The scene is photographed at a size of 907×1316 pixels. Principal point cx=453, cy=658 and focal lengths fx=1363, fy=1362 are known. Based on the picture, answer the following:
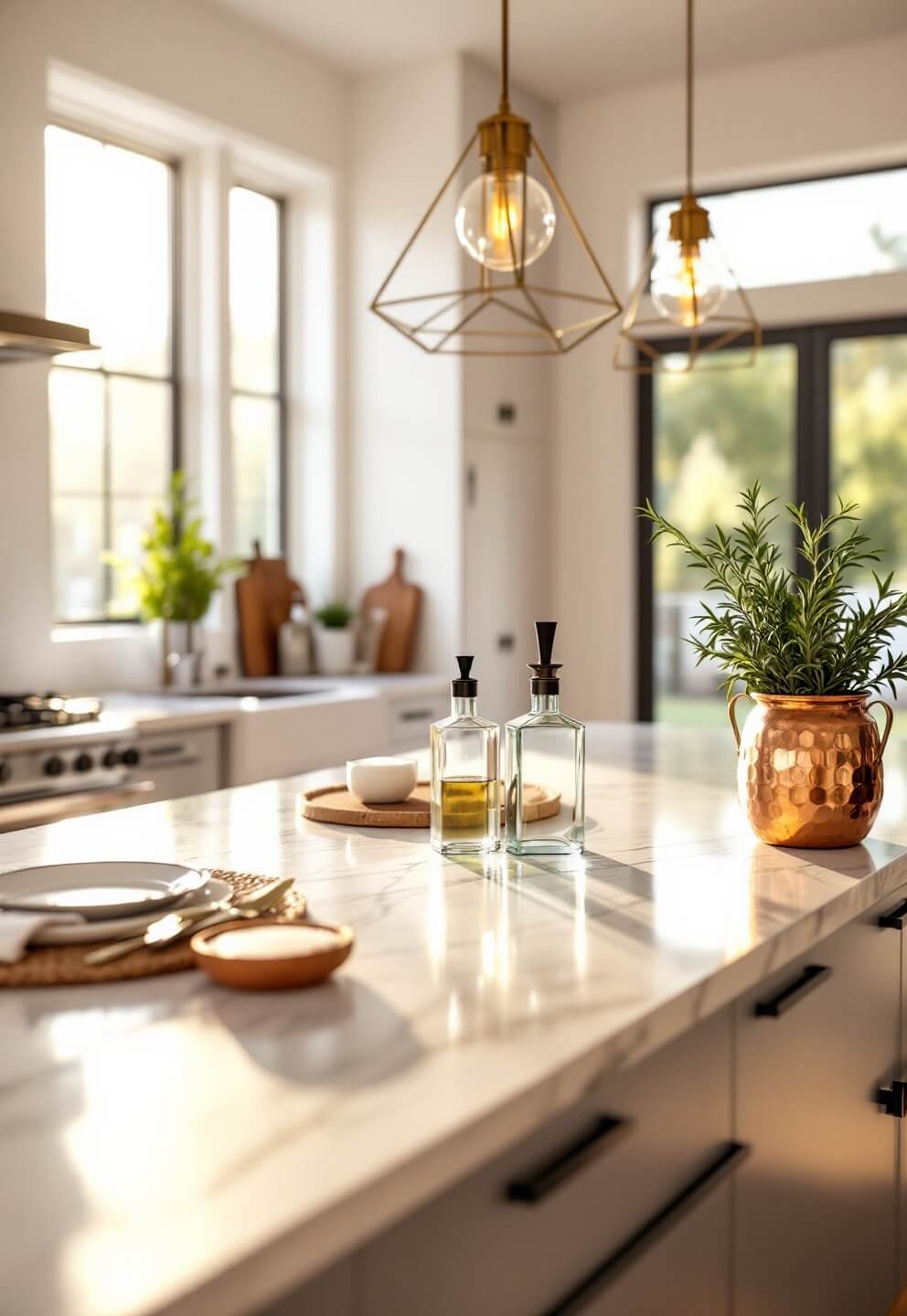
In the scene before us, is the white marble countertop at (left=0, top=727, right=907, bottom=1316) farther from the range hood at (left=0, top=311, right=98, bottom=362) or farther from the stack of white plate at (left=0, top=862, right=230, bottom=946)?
the range hood at (left=0, top=311, right=98, bottom=362)

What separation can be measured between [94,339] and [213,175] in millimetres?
771

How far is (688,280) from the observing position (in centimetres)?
265

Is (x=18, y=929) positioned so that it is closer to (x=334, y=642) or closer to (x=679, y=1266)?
(x=679, y=1266)

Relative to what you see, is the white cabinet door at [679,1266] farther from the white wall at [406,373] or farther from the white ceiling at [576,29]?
the white ceiling at [576,29]

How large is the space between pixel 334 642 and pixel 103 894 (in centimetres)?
386

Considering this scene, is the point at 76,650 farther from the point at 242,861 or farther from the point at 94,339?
the point at 242,861

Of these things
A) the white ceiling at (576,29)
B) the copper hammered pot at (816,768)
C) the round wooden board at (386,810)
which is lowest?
the round wooden board at (386,810)

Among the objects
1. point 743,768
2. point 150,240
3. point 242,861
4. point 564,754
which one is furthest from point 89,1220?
point 150,240

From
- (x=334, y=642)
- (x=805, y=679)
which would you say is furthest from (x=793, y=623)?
(x=334, y=642)

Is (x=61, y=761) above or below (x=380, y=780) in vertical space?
below

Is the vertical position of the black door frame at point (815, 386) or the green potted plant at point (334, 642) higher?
the black door frame at point (815, 386)

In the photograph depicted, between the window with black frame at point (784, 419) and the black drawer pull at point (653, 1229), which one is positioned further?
the window with black frame at point (784, 419)

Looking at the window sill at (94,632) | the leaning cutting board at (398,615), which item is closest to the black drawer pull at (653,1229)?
the window sill at (94,632)

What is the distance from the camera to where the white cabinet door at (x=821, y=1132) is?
1.39 metres
